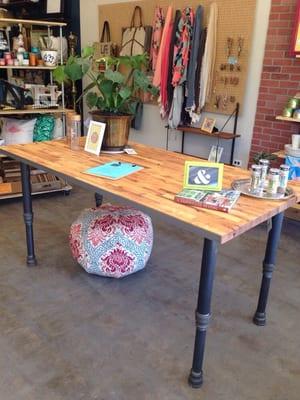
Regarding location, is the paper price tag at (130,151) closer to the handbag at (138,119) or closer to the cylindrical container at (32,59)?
the cylindrical container at (32,59)

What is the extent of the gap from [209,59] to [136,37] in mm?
1120

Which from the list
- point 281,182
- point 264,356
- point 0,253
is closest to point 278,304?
point 264,356

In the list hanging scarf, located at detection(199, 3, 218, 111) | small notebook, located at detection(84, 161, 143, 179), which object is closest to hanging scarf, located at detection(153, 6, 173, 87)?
hanging scarf, located at detection(199, 3, 218, 111)

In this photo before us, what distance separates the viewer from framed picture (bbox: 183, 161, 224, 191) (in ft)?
5.32

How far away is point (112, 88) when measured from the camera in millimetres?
2129

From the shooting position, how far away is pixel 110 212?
236cm

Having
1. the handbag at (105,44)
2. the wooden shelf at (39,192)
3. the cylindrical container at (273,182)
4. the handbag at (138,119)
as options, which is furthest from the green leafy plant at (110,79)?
the handbag at (105,44)

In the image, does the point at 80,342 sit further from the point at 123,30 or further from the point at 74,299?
the point at 123,30

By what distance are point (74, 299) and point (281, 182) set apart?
1.29 m

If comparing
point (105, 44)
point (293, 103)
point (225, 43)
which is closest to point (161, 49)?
point (225, 43)

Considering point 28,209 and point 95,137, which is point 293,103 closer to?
point 95,137

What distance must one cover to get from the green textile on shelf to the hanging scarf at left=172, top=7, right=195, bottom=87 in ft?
4.38

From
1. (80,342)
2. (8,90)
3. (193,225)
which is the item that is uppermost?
(8,90)

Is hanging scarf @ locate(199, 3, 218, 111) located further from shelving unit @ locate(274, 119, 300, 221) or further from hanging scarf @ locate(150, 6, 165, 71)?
shelving unit @ locate(274, 119, 300, 221)
